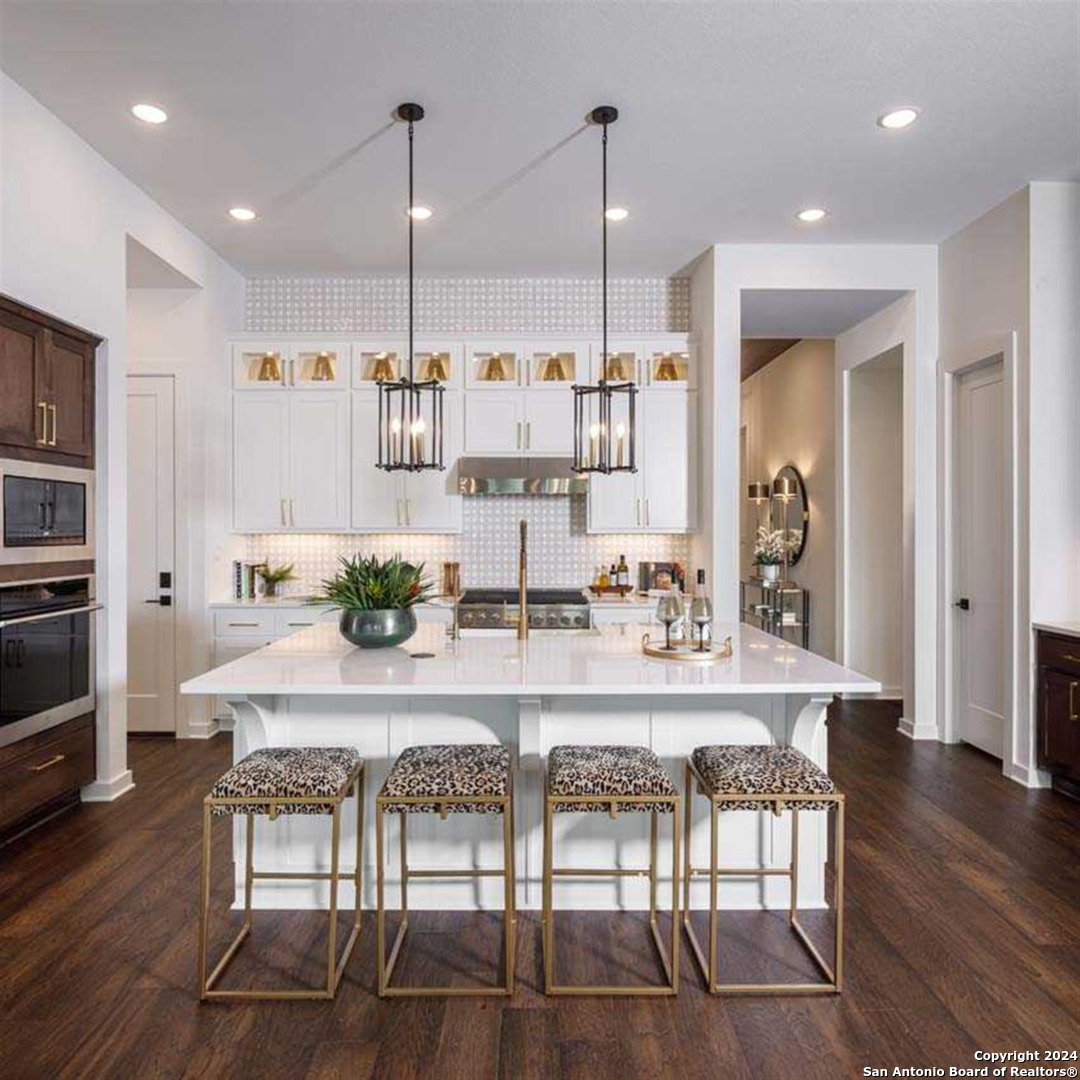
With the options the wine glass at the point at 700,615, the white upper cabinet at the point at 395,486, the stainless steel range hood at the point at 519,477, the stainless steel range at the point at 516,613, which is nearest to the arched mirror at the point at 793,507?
the stainless steel range hood at the point at 519,477

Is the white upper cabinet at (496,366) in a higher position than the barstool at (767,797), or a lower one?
higher

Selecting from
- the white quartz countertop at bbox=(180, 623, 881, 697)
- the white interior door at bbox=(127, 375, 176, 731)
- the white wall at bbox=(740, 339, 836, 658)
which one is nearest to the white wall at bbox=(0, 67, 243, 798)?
the white interior door at bbox=(127, 375, 176, 731)

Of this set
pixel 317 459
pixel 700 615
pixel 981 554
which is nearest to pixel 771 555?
pixel 981 554

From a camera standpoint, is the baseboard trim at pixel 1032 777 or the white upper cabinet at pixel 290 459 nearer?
the baseboard trim at pixel 1032 777

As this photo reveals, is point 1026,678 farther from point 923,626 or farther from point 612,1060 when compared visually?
point 612,1060

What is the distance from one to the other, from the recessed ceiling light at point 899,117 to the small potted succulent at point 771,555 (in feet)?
14.8

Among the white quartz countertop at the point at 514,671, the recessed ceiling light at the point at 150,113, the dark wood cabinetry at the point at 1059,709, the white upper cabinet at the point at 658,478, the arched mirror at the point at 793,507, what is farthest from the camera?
the arched mirror at the point at 793,507

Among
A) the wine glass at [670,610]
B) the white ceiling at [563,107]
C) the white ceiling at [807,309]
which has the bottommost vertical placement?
the wine glass at [670,610]

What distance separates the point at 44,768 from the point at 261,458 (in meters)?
2.60

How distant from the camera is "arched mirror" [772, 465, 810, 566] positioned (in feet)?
24.2

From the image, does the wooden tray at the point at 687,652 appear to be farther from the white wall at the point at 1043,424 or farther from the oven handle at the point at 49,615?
the oven handle at the point at 49,615

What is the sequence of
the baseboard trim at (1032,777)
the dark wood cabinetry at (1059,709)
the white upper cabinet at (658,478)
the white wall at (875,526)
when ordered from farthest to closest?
the white wall at (875,526) < the white upper cabinet at (658,478) < the baseboard trim at (1032,777) < the dark wood cabinetry at (1059,709)

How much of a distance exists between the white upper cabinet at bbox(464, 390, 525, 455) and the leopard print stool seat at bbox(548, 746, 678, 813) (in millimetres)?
3306

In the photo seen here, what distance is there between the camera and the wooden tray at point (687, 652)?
9.03ft
